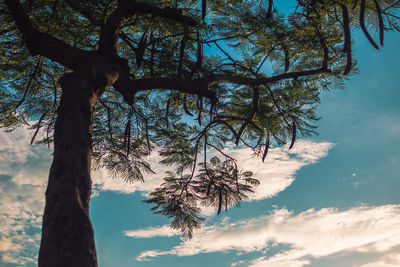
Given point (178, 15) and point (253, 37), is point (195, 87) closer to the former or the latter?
point (178, 15)

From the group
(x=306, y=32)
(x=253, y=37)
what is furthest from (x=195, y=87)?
(x=306, y=32)

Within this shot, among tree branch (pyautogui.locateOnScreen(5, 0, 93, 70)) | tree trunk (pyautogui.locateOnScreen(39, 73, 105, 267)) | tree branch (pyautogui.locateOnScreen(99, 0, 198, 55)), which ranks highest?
tree branch (pyautogui.locateOnScreen(99, 0, 198, 55))

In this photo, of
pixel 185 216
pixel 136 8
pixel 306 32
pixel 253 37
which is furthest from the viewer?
pixel 185 216

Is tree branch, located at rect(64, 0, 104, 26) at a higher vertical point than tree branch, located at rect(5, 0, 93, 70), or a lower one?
higher

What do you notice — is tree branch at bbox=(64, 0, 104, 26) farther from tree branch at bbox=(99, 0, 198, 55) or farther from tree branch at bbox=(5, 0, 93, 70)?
tree branch at bbox=(5, 0, 93, 70)

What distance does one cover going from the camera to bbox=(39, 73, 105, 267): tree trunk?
106 cm

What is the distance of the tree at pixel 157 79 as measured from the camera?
1347 millimetres

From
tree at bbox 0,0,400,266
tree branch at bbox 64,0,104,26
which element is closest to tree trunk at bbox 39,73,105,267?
tree at bbox 0,0,400,266

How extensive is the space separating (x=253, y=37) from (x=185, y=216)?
2.22 m

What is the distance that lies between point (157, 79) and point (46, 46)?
2.65ft

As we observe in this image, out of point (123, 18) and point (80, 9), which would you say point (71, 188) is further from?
point (80, 9)

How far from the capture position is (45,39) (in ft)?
5.86

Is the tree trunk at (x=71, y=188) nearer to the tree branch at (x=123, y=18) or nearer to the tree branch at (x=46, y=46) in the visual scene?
→ the tree branch at (x=46, y=46)

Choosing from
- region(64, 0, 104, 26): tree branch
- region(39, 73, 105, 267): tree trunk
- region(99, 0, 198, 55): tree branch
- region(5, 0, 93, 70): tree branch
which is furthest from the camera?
region(64, 0, 104, 26): tree branch
